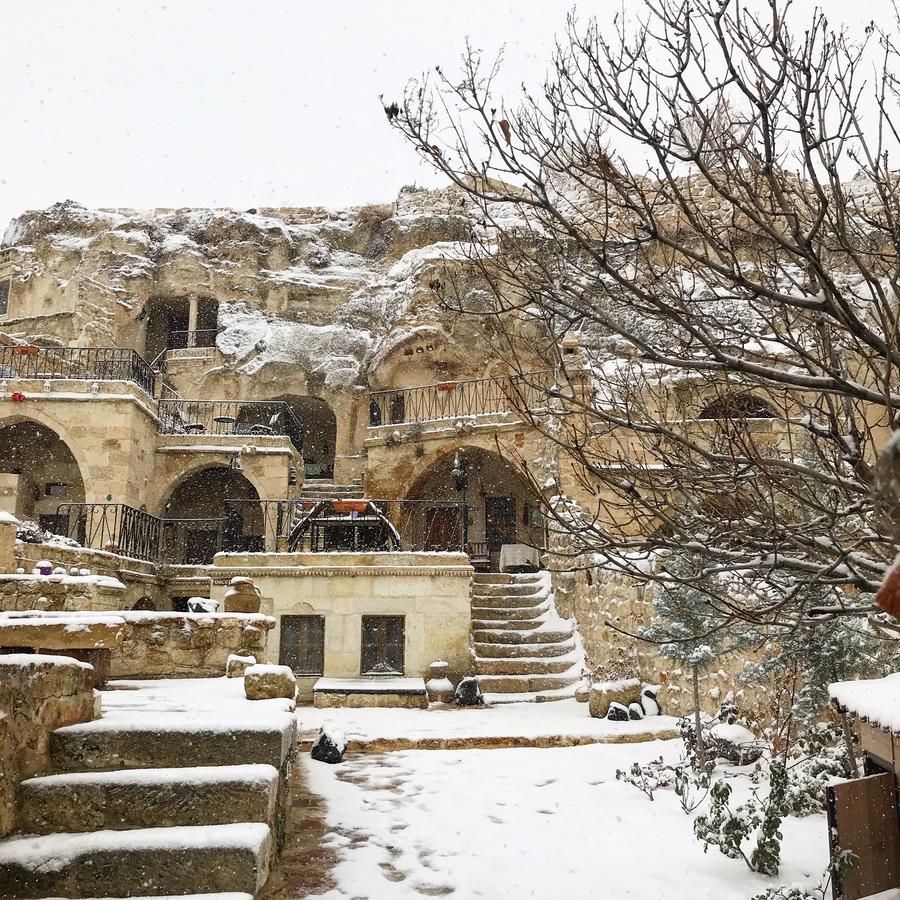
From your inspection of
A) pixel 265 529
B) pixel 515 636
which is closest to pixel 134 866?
pixel 515 636

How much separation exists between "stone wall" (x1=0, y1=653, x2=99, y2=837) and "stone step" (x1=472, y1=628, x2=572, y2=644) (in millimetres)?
10095

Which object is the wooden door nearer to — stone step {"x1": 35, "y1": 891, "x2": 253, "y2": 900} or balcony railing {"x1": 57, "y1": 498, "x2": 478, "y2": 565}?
stone step {"x1": 35, "y1": 891, "x2": 253, "y2": 900}

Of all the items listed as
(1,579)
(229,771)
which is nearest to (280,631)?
(1,579)

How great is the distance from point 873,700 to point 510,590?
1272 cm

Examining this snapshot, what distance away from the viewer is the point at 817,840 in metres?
5.34

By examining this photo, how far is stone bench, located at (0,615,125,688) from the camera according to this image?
5.05 meters

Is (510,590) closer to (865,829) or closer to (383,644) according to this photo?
(383,644)

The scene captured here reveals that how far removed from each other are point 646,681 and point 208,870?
8711mm

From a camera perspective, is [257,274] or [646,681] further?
[257,274]

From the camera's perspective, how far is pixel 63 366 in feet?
77.1

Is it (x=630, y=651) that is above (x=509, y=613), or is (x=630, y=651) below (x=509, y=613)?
below

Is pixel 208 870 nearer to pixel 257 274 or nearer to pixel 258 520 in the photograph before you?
pixel 258 520

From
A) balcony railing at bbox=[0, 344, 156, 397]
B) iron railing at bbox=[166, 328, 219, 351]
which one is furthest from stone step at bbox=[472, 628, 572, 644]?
iron railing at bbox=[166, 328, 219, 351]

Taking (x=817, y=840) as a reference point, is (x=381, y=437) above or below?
above
